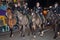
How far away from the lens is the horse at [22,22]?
150 centimetres

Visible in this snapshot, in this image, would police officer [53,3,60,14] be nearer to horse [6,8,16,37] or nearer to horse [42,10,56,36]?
horse [42,10,56,36]

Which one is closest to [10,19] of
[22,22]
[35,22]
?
[22,22]

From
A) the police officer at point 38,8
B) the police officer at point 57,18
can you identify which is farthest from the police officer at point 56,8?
the police officer at point 38,8

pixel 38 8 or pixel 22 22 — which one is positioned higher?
pixel 38 8

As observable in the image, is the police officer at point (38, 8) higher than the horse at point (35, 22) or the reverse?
higher

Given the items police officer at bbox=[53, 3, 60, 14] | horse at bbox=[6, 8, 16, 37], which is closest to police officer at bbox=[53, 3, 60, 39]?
police officer at bbox=[53, 3, 60, 14]

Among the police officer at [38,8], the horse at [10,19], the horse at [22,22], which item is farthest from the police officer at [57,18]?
the horse at [10,19]

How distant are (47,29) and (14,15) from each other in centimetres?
32

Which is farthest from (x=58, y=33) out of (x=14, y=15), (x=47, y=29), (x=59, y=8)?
(x=14, y=15)

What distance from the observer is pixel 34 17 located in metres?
1.52

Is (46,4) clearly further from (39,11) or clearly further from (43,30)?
(43,30)

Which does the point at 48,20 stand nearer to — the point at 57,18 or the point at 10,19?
the point at 57,18

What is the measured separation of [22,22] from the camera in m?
1.52

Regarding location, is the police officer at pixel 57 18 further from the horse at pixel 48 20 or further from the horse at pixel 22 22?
the horse at pixel 22 22
